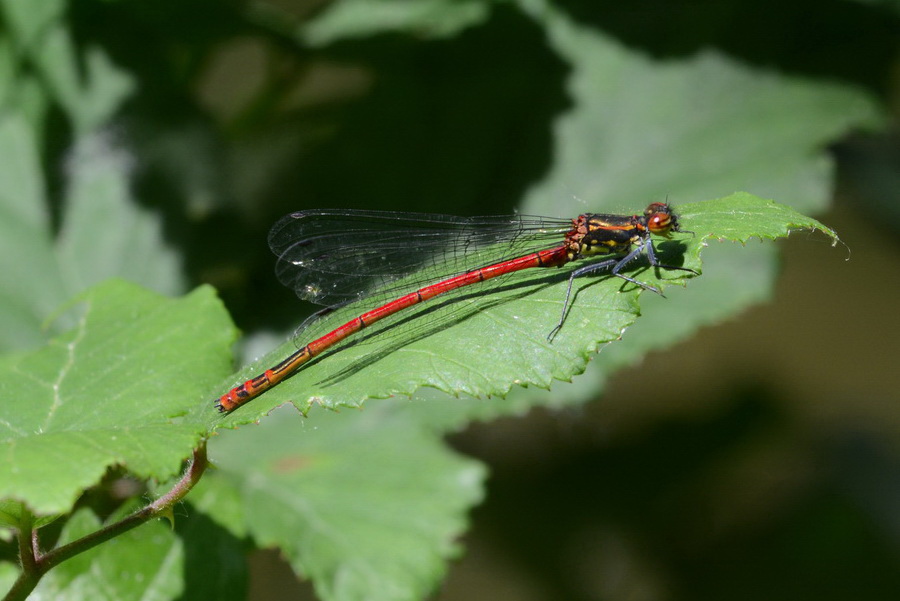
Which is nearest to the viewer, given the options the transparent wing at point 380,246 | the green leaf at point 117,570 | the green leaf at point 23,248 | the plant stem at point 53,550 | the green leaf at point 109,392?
the green leaf at point 109,392

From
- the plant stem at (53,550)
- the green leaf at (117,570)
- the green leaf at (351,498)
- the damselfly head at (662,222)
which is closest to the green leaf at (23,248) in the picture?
the green leaf at (351,498)

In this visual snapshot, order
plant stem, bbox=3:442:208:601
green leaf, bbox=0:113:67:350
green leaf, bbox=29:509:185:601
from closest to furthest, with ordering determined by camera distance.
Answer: plant stem, bbox=3:442:208:601 < green leaf, bbox=29:509:185:601 < green leaf, bbox=0:113:67:350

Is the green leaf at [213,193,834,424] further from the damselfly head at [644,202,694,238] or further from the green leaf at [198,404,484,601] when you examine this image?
the green leaf at [198,404,484,601]

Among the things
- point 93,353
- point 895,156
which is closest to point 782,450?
point 895,156

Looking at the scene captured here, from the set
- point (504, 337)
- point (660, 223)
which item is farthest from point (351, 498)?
point (660, 223)

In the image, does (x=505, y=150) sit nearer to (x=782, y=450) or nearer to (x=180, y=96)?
(x=180, y=96)

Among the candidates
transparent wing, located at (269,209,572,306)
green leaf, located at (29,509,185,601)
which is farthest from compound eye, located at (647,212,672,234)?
green leaf, located at (29,509,185,601)

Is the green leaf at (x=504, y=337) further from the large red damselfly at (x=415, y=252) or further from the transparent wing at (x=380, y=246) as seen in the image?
the transparent wing at (x=380, y=246)

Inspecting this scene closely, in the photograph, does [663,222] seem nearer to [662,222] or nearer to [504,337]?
[662,222]
